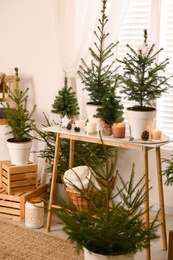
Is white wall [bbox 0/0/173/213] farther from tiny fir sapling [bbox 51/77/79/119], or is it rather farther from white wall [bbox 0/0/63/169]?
tiny fir sapling [bbox 51/77/79/119]

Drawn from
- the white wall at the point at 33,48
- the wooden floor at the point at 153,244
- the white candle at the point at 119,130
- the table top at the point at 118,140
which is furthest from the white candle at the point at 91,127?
the white wall at the point at 33,48

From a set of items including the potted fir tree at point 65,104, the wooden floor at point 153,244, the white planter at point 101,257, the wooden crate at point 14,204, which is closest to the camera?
the white planter at point 101,257

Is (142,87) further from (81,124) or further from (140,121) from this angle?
(81,124)

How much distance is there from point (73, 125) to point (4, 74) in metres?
1.18

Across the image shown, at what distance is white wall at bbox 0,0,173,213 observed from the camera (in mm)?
3939

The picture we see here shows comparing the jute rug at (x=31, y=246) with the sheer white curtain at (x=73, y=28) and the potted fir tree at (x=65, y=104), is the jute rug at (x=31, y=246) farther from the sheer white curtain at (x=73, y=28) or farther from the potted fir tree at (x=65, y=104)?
the sheer white curtain at (x=73, y=28)

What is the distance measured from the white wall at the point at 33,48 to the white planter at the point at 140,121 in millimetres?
1005

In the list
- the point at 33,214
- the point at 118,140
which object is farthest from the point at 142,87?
the point at 33,214

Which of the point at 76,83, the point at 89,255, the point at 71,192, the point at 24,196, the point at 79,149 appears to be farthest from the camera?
the point at 76,83

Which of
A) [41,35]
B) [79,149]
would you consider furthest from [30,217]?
[41,35]

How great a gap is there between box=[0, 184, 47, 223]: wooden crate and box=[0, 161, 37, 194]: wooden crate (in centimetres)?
5

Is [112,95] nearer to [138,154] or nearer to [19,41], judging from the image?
[138,154]

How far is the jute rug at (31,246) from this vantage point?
2.78 meters

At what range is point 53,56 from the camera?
3.94 metres
